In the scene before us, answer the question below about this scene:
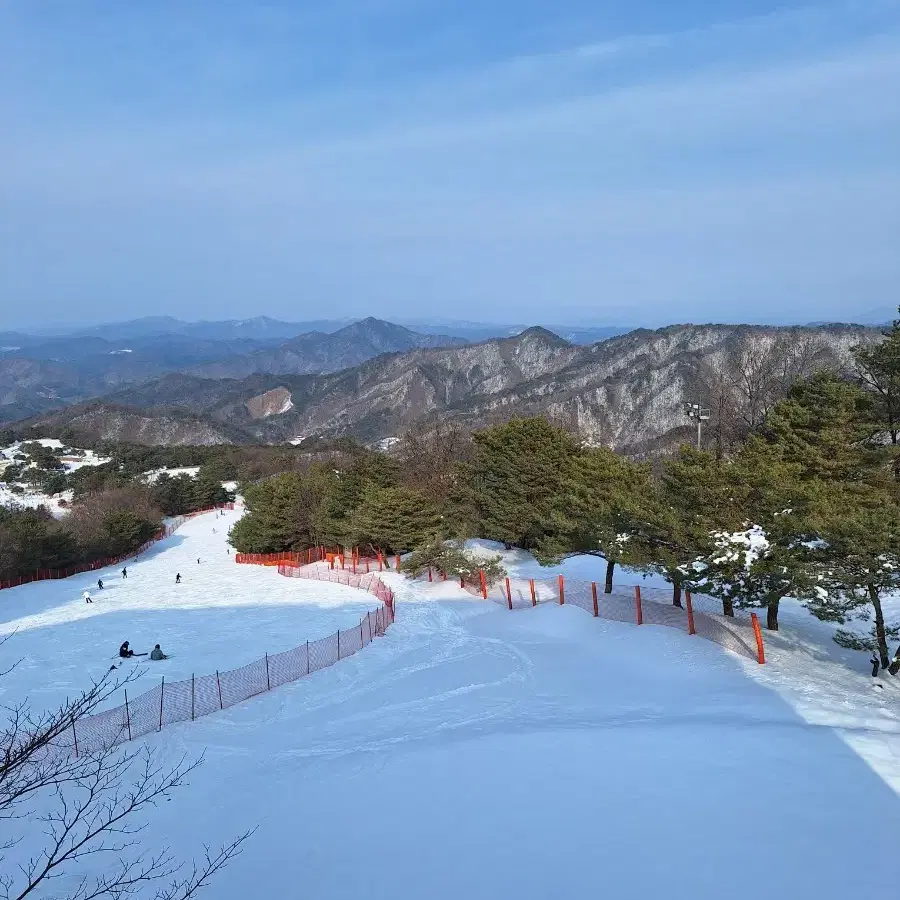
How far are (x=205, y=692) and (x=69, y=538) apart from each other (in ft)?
130

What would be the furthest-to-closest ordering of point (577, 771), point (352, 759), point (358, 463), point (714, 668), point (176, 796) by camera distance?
point (358, 463), point (714, 668), point (352, 759), point (176, 796), point (577, 771)

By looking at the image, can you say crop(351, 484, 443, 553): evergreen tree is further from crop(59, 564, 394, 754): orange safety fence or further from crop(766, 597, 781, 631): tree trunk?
crop(766, 597, 781, 631): tree trunk

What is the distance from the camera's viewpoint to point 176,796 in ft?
37.7

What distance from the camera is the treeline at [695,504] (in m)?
14.1

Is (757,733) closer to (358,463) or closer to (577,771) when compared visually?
(577,771)

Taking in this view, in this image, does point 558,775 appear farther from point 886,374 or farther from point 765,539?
point 886,374

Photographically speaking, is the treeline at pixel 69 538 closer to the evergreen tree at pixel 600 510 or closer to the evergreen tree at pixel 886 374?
the evergreen tree at pixel 600 510

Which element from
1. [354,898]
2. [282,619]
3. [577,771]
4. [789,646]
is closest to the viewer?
[354,898]

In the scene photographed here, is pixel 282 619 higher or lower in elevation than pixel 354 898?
lower

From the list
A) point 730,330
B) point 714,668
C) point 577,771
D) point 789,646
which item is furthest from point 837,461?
point 730,330

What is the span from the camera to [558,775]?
34.4ft

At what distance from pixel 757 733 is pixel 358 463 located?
31062 mm

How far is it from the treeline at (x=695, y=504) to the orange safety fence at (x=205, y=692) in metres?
7.18

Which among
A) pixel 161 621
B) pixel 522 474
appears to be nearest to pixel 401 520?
pixel 522 474
